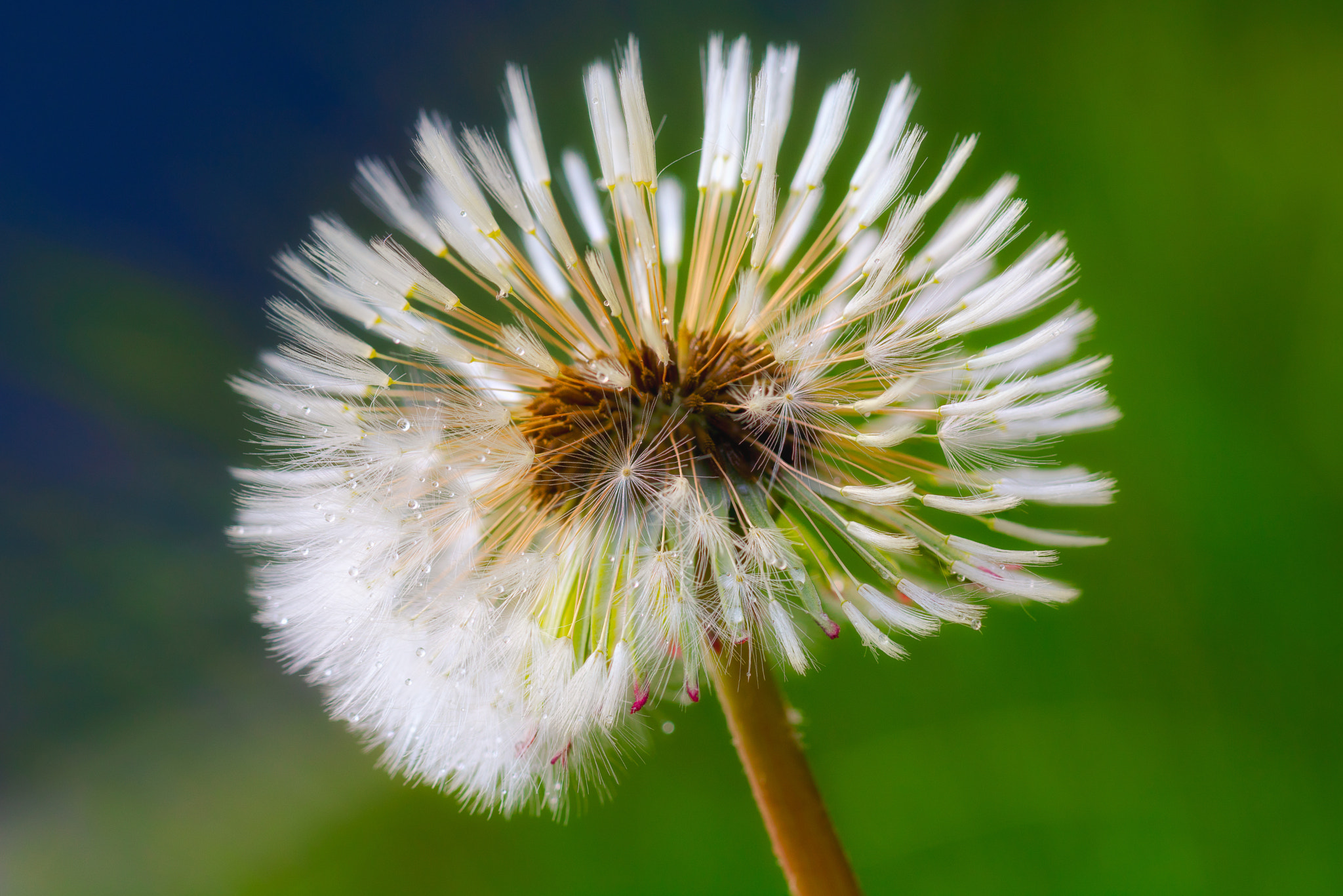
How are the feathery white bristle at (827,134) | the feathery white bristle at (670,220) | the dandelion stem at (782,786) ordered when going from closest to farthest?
the dandelion stem at (782,786), the feathery white bristle at (827,134), the feathery white bristle at (670,220)

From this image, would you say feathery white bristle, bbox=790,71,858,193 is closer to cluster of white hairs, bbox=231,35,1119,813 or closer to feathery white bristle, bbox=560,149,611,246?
cluster of white hairs, bbox=231,35,1119,813

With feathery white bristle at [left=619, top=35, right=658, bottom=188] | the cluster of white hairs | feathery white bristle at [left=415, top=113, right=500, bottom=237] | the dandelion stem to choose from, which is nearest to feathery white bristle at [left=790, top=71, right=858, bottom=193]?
the cluster of white hairs

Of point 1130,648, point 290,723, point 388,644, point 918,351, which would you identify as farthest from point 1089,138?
point 290,723

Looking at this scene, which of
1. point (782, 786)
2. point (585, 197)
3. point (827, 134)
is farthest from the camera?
point (585, 197)

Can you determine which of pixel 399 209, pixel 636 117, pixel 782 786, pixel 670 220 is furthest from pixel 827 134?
pixel 782 786

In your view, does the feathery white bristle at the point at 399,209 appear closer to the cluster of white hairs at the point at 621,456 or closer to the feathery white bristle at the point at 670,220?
the cluster of white hairs at the point at 621,456

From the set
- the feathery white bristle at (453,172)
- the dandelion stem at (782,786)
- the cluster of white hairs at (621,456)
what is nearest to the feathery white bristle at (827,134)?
the cluster of white hairs at (621,456)

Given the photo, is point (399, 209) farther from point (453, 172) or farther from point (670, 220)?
point (670, 220)
